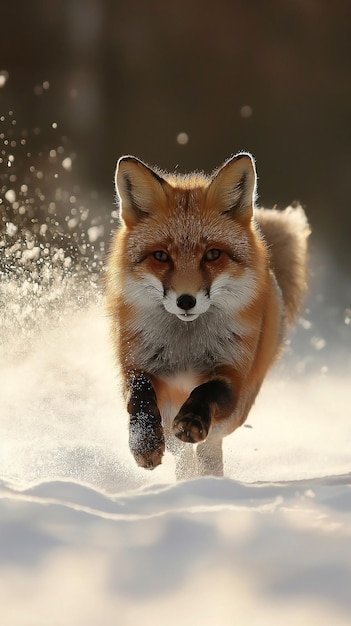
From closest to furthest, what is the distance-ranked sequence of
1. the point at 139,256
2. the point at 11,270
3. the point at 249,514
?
the point at 249,514 < the point at 139,256 < the point at 11,270

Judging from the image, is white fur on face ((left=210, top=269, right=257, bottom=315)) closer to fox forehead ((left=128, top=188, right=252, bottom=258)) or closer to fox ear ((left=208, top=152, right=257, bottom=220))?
fox forehead ((left=128, top=188, right=252, bottom=258))

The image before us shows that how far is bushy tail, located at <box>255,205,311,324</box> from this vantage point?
4.99m

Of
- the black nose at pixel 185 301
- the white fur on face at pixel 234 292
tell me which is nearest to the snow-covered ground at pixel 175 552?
the black nose at pixel 185 301

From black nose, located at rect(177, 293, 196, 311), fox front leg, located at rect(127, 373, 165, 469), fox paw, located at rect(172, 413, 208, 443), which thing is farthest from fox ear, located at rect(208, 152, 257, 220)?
fox paw, located at rect(172, 413, 208, 443)

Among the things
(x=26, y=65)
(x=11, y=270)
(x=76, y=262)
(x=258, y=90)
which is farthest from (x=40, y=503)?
(x=258, y=90)

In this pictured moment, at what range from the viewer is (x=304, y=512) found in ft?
7.41

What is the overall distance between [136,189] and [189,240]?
1.55 feet

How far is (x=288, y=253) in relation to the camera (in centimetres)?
509

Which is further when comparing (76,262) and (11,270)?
(76,262)

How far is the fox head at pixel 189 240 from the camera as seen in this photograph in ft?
10.9

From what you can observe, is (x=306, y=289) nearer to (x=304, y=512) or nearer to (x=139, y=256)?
(x=139, y=256)

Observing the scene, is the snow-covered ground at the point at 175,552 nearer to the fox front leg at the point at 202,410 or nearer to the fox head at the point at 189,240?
the fox front leg at the point at 202,410

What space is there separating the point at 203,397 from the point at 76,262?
3.49 metres

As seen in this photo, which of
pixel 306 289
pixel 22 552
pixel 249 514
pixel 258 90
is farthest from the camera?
pixel 258 90
